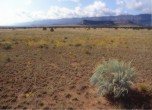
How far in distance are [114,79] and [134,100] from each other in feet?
3.34

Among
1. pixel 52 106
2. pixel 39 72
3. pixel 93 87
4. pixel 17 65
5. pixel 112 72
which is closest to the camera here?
pixel 52 106

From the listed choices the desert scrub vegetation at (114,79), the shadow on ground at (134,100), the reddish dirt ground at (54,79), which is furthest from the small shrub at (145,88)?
the reddish dirt ground at (54,79)

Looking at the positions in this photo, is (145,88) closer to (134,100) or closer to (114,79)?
(134,100)

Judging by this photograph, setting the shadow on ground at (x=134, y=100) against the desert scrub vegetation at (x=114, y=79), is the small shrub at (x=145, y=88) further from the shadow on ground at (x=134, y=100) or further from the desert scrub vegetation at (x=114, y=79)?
the desert scrub vegetation at (x=114, y=79)

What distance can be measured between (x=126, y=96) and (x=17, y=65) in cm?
736

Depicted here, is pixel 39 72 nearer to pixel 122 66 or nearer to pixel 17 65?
pixel 17 65

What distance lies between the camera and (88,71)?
47.5ft

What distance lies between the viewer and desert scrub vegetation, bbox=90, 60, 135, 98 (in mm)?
10000

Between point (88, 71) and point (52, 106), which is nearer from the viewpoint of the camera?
point (52, 106)

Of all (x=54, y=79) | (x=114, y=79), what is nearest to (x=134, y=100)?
(x=114, y=79)

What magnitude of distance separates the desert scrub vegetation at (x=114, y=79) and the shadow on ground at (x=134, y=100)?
0.20 meters

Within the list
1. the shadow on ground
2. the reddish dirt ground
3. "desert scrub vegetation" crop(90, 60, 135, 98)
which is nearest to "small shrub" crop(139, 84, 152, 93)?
the shadow on ground

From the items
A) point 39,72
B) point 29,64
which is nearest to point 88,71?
point 39,72

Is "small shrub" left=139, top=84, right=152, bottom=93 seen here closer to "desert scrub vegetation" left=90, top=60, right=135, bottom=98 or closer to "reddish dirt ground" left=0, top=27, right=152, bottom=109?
"desert scrub vegetation" left=90, top=60, right=135, bottom=98
